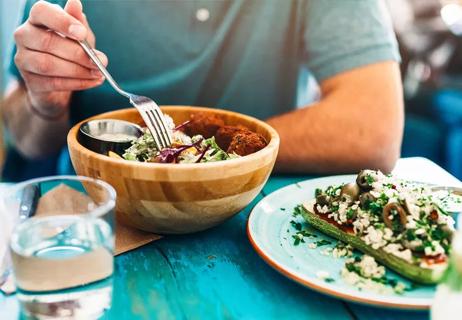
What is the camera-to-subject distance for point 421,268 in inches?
27.2

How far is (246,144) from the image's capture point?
87 centimetres

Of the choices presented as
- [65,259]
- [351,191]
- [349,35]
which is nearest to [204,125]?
[351,191]

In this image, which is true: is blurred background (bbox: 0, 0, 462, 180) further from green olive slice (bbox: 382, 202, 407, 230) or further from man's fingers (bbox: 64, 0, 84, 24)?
green olive slice (bbox: 382, 202, 407, 230)

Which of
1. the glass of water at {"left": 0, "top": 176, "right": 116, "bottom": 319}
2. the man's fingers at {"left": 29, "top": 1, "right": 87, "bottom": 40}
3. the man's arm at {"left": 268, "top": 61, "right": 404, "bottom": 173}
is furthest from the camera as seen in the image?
the man's arm at {"left": 268, "top": 61, "right": 404, "bottom": 173}

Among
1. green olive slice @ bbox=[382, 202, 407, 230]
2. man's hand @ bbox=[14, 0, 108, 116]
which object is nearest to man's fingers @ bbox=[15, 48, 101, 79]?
man's hand @ bbox=[14, 0, 108, 116]

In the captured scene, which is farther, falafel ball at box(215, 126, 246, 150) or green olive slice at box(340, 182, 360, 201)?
falafel ball at box(215, 126, 246, 150)

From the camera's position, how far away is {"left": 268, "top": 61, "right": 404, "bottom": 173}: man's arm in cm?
121

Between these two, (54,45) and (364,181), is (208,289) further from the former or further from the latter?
(54,45)

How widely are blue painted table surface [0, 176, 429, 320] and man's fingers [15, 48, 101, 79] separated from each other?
400 millimetres

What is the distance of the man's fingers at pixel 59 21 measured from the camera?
970 millimetres

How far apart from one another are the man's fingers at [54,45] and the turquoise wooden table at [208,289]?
0.40m

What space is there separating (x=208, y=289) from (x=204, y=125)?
0.35 metres

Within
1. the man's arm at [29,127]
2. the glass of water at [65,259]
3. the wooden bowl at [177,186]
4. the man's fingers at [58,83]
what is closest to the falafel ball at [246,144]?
the wooden bowl at [177,186]

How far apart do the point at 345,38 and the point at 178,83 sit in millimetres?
485
